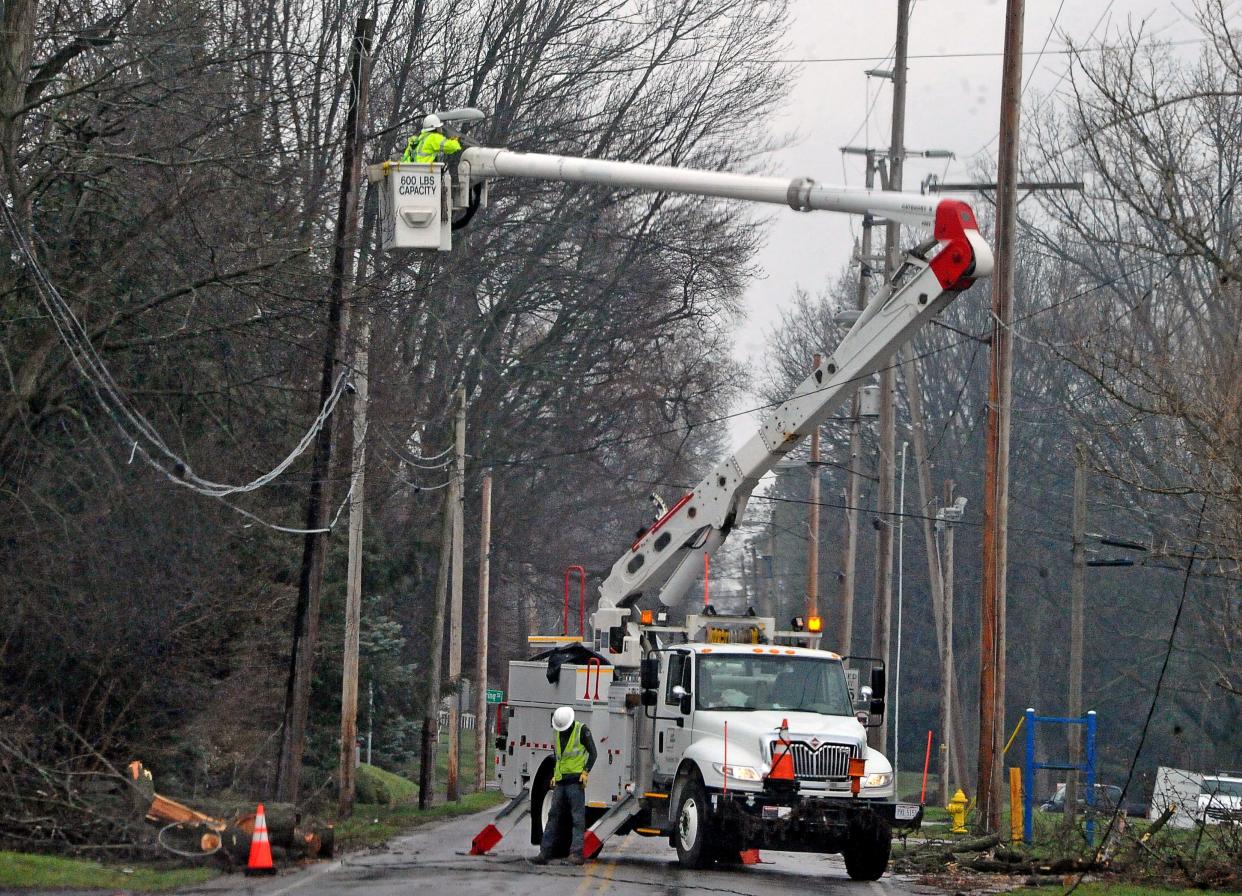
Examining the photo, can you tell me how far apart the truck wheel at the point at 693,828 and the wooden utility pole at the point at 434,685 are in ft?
49.8

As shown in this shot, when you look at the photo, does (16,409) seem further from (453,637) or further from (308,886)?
(453,637)

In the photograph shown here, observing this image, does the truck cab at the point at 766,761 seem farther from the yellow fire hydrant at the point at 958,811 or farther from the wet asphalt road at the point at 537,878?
the yellow fire hydrant at the point at 958,811

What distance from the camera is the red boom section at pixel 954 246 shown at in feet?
58.2

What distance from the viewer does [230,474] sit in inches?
993

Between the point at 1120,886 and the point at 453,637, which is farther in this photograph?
the point at 453,637

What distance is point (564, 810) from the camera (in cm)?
1889

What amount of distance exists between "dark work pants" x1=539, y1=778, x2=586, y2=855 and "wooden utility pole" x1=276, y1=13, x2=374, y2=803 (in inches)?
161

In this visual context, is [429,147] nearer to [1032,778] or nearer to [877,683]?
[877,683]

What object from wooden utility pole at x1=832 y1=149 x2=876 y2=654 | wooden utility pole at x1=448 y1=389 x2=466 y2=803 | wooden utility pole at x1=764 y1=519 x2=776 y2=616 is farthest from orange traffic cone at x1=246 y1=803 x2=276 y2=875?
wooden utility pole at x1=764 y1=519 x2=776 y2=616

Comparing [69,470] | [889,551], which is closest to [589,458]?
[889,551]

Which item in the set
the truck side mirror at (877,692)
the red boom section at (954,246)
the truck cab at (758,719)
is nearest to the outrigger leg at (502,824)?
the truck cab at (758,719)

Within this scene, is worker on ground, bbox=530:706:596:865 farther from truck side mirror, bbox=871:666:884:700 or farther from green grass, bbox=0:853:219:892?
green grass, bbox=0:853:219:892

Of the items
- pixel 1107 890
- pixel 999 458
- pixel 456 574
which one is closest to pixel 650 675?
pixel 1107 890

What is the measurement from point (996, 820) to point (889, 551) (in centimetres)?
1412
